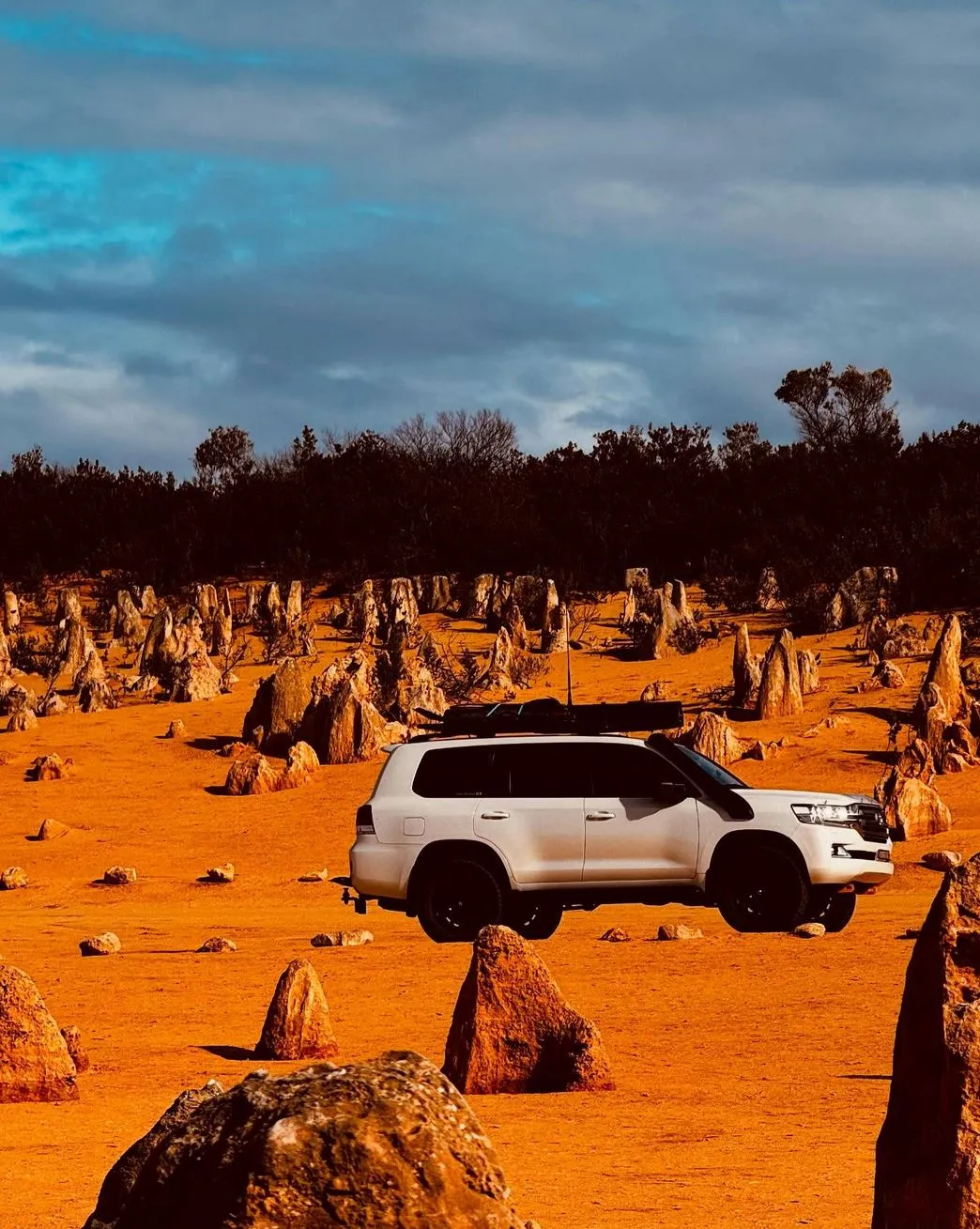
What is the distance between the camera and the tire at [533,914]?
14.7 metres

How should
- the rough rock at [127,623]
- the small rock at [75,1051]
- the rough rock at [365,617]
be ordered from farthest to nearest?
the rough rock at [127,623] < the rough rock at [365,617] < the small rock at [75,1051]

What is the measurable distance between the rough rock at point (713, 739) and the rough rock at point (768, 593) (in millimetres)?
14546

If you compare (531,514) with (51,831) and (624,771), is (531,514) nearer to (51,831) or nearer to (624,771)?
(51,831)

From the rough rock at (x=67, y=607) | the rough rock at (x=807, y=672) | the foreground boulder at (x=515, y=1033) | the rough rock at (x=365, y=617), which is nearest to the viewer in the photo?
the foreground boulder at (x=515, y=1033)

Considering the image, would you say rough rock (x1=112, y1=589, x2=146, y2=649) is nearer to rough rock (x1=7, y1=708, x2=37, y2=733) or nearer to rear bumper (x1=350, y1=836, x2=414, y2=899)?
rough rock (x1=7, y1=708, x2=37, y2=733)

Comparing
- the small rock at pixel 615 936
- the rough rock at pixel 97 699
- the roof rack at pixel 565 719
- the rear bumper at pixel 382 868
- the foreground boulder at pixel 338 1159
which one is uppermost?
the rough rock at pixel 97 699

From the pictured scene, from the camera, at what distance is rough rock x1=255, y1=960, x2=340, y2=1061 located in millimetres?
10344

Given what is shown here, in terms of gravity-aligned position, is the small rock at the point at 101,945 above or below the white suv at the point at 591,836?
below

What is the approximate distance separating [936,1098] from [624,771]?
9.68 m

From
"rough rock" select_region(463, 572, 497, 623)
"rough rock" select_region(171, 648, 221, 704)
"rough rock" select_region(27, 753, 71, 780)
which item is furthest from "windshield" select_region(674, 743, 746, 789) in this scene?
"rough rock" select_region(463, 572, 497, 623)

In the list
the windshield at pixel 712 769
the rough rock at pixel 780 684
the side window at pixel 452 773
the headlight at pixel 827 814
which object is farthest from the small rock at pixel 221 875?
the rough rock at pixel 780 684

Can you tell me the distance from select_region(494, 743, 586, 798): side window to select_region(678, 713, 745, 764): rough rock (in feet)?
32.1

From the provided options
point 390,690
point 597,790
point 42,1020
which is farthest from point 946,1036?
point 390,690

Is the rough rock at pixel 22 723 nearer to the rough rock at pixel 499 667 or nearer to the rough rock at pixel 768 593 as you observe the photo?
the rough rock at pixel 499 667
